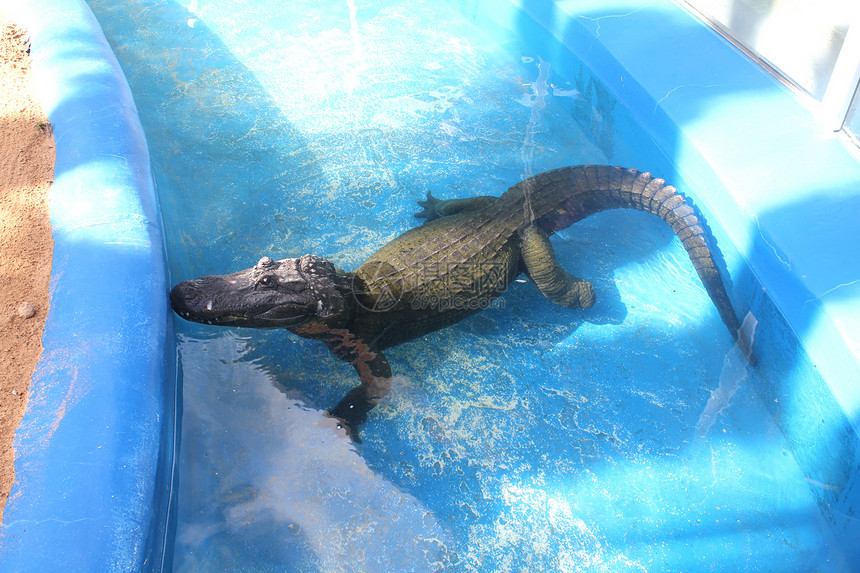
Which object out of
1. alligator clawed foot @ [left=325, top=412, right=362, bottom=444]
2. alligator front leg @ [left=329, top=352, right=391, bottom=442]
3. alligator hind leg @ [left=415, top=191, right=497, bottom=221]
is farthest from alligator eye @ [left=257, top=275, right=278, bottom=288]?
alligator hind leg @ [left=415, top=191, right=497, bottom=221]

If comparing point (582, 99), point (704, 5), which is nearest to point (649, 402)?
point (582, 99)

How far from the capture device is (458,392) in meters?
2.91

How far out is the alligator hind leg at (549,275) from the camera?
3.21 m

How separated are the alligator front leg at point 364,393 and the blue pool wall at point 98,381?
83 centimetres

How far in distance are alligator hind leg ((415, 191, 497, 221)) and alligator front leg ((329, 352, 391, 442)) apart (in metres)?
1.23

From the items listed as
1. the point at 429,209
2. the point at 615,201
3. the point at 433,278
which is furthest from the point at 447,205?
the point at 615,201

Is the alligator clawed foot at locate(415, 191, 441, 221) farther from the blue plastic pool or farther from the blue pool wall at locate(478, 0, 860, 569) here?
the blue pool wall at locate(478, 0, 860, 569)

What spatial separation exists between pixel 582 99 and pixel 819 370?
10.1 ft

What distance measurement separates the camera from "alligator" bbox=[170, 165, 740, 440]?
2.67m

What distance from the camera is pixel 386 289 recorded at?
2.91m

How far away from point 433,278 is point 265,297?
910mm

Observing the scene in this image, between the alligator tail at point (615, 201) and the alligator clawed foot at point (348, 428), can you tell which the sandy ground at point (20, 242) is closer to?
the alligator clawed foot at point (348, 428)

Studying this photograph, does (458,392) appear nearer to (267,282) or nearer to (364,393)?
(364,393)

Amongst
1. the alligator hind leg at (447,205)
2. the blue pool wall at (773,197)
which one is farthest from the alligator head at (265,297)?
the blue pool wall at (773,197)
